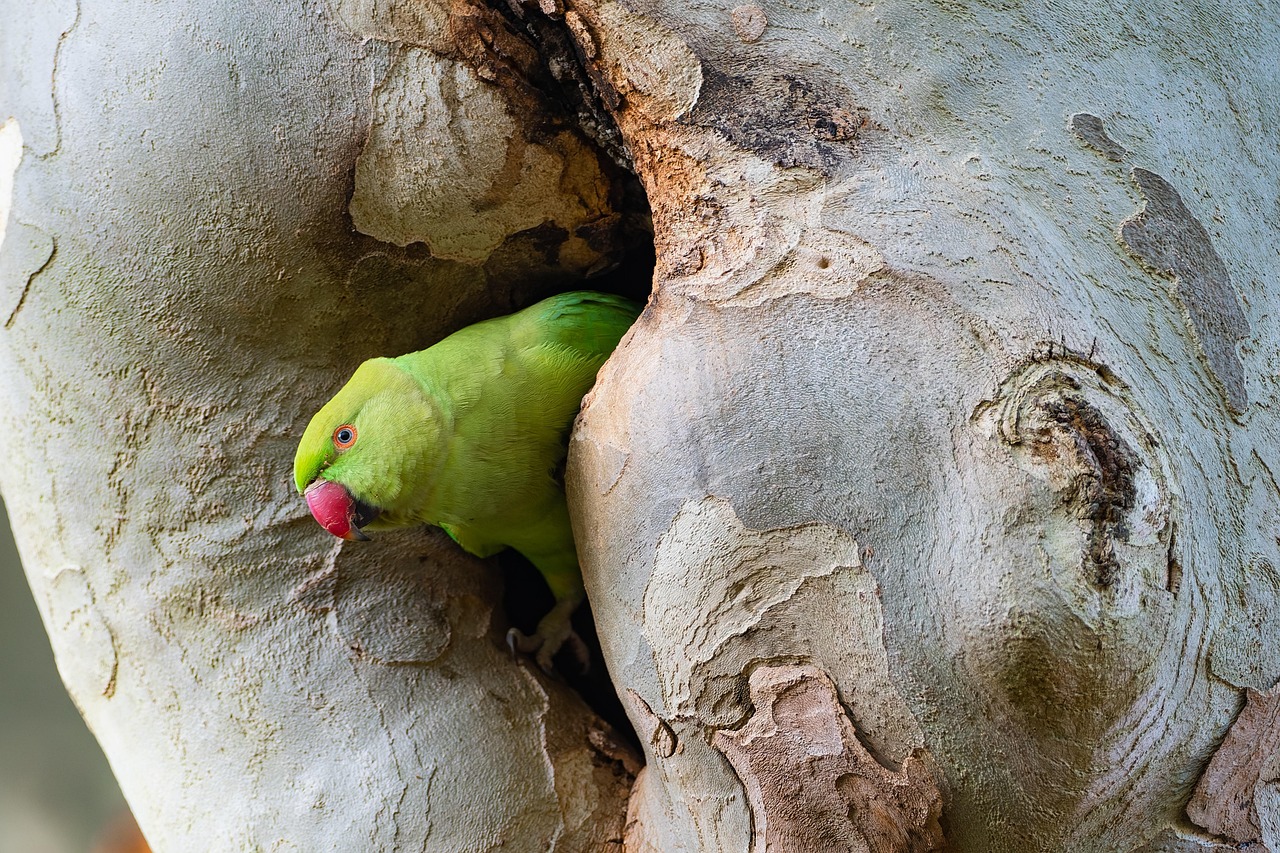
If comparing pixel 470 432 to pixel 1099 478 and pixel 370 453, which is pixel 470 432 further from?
pixel 1099 478

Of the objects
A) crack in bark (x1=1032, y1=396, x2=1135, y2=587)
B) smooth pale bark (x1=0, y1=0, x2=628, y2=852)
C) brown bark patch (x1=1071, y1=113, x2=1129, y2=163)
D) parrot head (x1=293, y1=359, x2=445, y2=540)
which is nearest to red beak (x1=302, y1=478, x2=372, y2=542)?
parrot head (x1=293, y1=359, x2=445, y2=540)

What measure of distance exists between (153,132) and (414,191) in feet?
1.55

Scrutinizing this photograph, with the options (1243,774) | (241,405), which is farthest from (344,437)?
(1243,774)

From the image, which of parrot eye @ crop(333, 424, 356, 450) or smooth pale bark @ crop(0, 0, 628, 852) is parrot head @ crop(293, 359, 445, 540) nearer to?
parrot eye @ crop(333, 424, 356, 450)

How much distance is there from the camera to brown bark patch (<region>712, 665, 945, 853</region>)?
1.18 metres

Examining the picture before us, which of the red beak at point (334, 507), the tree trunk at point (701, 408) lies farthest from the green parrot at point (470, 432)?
the tree trunk at point (701, 408)

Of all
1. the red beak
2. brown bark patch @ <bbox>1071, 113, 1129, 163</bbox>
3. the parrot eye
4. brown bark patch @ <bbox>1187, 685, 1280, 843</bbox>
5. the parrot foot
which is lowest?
the parrot foot

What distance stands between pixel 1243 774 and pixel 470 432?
4.48 ft

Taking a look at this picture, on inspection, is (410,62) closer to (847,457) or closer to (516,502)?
(516,502)

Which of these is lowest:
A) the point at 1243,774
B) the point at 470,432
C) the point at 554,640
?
the point at 554,640

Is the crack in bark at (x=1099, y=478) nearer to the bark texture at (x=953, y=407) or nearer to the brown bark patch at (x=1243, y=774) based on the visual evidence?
the bark texture at (x=953, y=407)

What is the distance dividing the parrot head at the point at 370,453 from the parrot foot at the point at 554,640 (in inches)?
17.0

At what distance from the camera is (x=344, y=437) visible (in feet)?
5.53

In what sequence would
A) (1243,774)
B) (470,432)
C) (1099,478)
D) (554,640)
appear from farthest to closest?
(554,640) → (470,432) → (1243,774) → (1099,478)
